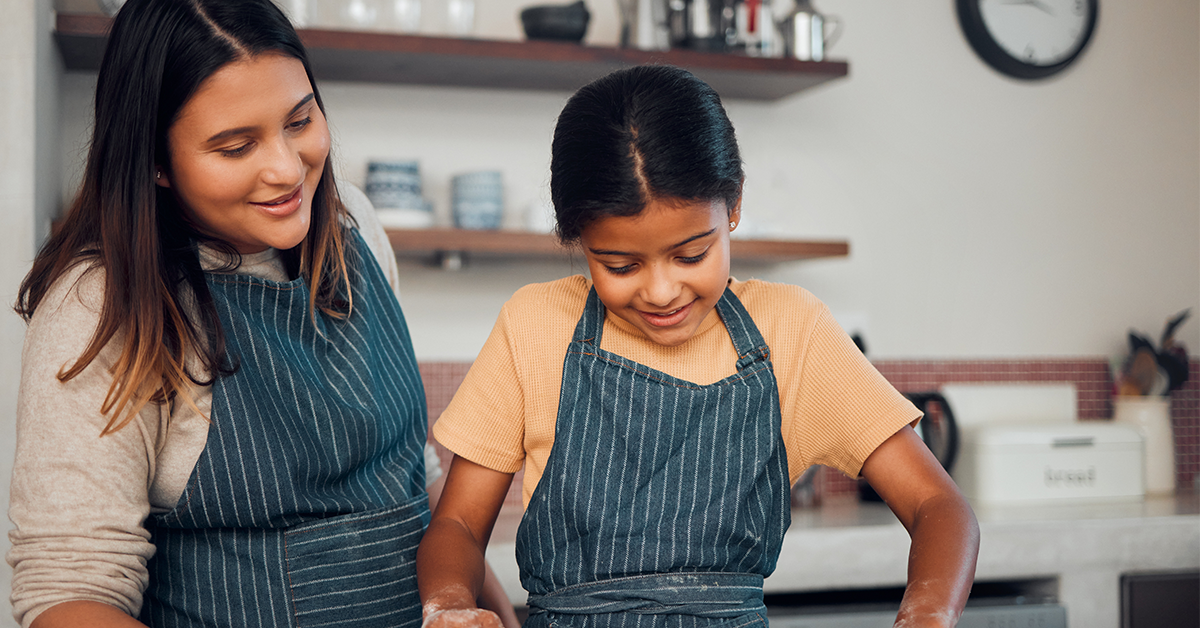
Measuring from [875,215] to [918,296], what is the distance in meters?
0.28

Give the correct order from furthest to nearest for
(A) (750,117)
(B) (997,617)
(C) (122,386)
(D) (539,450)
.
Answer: (A) (750,117) < (B) (997,617) < (D) (539,450) < (C) (122,386)

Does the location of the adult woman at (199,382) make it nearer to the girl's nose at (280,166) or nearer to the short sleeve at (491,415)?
the girl's nose at (280,166)

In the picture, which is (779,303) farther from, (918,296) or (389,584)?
(918,296)

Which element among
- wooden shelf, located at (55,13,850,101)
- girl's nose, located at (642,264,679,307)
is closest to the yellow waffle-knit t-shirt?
girl's nose, located at (642,264,679,307)

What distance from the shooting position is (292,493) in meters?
1.05

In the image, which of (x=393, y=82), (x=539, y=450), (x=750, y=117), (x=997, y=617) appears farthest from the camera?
(x=750, y=117)

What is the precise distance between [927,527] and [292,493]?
2.24 feet

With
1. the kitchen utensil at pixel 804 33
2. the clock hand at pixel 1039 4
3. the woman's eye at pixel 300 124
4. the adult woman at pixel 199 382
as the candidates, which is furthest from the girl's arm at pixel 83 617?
the clock hand at pixel 1039 4

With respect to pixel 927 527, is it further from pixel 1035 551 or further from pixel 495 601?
pixel 1035 551

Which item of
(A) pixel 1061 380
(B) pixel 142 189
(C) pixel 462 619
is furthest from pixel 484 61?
(A) pixel 1061 380

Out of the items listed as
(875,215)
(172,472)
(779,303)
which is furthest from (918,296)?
(172,472)

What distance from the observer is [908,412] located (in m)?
1.00

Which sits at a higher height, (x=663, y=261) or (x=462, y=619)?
(x=663, y=261)

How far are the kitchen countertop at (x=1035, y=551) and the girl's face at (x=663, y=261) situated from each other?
1.19 m
